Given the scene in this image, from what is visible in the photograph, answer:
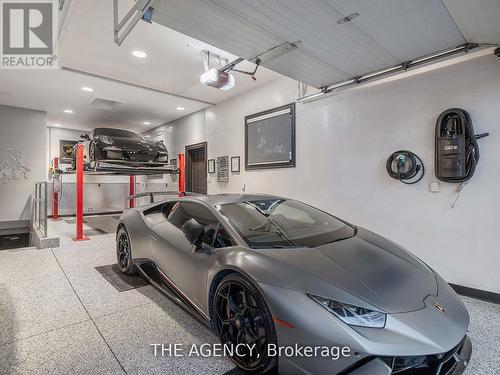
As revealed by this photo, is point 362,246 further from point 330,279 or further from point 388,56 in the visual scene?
point 388,56

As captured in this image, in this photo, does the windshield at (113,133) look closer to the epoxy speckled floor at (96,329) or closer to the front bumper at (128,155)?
the front bumper at (128,155)

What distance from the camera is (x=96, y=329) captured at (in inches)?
76.5

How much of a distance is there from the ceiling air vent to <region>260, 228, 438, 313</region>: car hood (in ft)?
19.7

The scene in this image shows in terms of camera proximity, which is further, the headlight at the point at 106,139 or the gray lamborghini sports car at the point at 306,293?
the headlight at the point at 106,139

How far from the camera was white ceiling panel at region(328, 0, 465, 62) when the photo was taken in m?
1.95

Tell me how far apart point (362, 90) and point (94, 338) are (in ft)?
12.5

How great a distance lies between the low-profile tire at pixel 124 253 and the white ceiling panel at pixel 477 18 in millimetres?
3444

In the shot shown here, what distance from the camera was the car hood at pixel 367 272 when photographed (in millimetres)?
1292

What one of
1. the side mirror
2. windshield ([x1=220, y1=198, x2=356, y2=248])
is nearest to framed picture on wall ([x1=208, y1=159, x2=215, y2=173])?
windshield ([x1=220, y1=198, x2=356, y2=248])

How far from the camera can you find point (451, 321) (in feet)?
4.33

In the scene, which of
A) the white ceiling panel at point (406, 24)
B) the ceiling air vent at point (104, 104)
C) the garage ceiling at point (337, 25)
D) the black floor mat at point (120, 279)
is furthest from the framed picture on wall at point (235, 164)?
the white ceiling panel at point (406, 24)

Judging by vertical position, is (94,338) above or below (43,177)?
below

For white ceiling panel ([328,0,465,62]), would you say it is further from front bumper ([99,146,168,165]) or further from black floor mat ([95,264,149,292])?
front bumper ([99,146,168,165])

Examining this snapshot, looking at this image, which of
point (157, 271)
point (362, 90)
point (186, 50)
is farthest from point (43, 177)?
point (362, 90)
